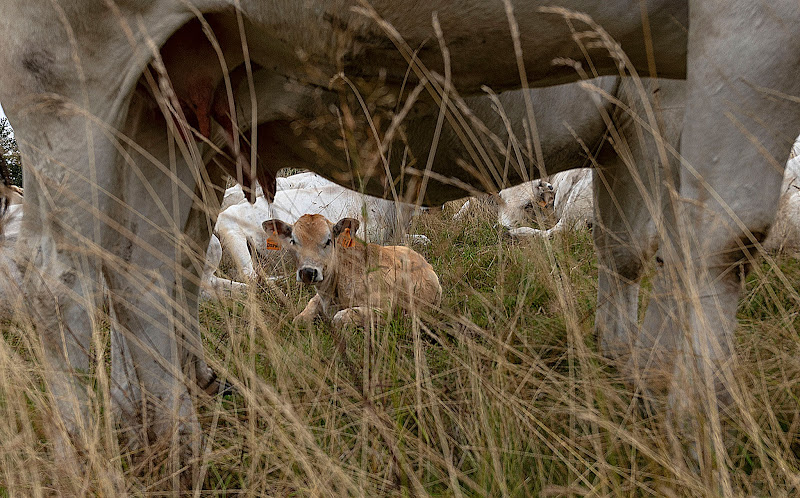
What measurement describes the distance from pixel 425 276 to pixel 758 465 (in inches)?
124

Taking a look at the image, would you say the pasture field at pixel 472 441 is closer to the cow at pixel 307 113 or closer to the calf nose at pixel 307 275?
the cow at pixel 307 113

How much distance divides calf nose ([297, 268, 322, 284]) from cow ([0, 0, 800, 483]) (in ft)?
5.37

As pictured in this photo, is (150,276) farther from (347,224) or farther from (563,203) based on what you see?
(563,203)

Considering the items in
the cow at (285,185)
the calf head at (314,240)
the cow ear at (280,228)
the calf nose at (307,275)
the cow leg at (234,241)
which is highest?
the cow at (285,185)

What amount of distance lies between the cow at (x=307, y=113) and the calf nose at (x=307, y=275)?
1.64 metres

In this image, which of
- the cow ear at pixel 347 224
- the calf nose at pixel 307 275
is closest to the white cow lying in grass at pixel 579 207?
the cow ear at pixel 347 224

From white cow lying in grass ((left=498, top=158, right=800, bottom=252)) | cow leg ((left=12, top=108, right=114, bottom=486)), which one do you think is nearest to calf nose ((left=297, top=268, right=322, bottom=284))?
white cow lying in grass ((left=498, top=158, right=800, bottom=252))

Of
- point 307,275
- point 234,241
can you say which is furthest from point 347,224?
point 234,241

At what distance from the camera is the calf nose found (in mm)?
4812

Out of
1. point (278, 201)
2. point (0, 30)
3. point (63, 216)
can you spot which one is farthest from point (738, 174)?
point (278, 201)

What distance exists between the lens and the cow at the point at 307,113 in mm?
1777

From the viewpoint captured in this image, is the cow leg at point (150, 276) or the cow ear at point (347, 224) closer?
the cow leg at point (150, 276)

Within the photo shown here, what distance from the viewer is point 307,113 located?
284 centimetres

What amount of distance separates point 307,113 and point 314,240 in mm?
2578
